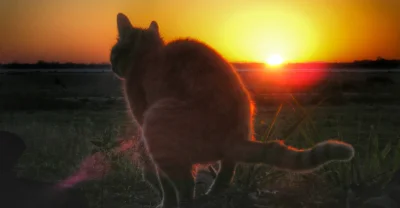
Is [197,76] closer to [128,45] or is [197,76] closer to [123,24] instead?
[128,45]

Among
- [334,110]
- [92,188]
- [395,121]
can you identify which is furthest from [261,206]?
[334,110]

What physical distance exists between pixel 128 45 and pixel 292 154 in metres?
1.82

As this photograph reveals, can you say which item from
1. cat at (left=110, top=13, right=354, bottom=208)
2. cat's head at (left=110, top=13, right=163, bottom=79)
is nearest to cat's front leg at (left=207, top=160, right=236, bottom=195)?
cat at (left=110, top=13, right=354, bottom=208)

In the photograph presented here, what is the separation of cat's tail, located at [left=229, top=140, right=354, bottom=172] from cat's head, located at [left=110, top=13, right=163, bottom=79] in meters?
1.28

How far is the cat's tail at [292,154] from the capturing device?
11.8 ft

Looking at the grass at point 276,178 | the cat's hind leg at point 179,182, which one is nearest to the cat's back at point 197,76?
the cat's hind leg at point 179,182

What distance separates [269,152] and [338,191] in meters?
1.25

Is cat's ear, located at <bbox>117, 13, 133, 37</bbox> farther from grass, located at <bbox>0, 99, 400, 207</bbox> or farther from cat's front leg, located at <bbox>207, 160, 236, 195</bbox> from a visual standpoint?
cat's front leg, located at <bbox>207, 160, 236, 195</bbox>

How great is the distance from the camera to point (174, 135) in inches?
154

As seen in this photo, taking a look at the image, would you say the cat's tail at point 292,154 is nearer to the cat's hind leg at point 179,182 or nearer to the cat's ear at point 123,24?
the cat's hind leg at point 179,182

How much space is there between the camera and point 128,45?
4855mm

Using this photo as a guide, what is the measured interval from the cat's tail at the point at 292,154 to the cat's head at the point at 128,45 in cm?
128

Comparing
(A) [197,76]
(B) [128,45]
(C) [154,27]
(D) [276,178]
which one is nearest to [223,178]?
(D) [276,178]

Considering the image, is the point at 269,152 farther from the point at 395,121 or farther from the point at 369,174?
the point at 395,121
